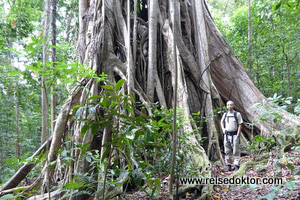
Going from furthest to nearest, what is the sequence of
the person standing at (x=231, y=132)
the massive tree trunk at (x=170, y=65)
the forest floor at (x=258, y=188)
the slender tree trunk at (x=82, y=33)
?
the slender tree trunk at (x=82, y=33)
the person standing at (x=231, y=132)
the massive tree trunk at (x=170, y=65)
the forest floor at (x=258, y=188)

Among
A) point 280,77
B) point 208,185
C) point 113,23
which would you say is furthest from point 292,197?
point 280,77

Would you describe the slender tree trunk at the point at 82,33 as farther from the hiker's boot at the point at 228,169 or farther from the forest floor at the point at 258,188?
the hiker's boot at the point at 228,169

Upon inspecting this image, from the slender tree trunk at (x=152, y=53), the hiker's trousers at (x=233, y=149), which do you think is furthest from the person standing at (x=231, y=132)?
the slender tree trunk at (x=152, y=53)

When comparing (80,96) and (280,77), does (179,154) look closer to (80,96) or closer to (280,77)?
(80,96)

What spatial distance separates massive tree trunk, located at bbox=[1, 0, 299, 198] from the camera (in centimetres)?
374

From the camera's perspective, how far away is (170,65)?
181 inches

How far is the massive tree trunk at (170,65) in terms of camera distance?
374 centimetres

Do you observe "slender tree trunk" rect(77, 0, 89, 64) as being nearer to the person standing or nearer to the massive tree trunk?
the massive tree trunk

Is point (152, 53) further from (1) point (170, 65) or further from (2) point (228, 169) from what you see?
(2) point (228, 169)

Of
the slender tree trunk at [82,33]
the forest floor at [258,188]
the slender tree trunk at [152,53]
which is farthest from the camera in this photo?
the slender tree trunk at [82,33]

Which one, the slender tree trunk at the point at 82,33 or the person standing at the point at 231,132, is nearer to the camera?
the person standing at the point at 231,132

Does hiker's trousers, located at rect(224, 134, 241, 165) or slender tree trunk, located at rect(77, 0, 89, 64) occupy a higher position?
slender tree trunk, located at rect(77, 0, 89, 64)

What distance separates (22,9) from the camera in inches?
242

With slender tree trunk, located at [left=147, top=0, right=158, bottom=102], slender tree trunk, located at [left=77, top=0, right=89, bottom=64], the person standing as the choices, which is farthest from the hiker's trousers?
slender tree trunk, located at [left=77, top=0, right=89, bottom=64]
